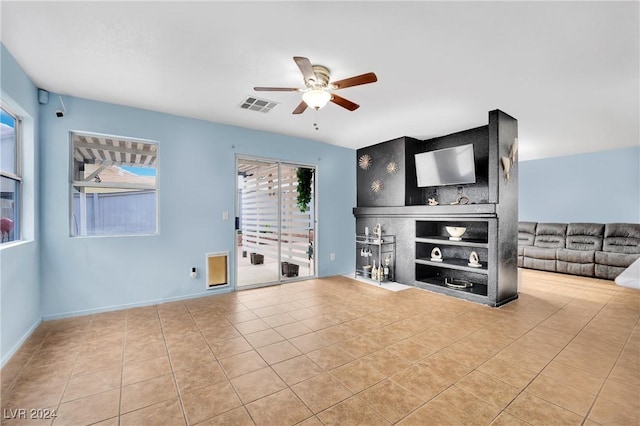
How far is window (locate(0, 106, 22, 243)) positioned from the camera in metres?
2.64

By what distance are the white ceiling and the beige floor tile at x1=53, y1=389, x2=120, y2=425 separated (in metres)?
2.66

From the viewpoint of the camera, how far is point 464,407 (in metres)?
1.84

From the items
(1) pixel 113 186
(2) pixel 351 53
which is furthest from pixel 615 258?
(1) pixel 113 186

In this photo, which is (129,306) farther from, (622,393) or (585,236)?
(585,236)

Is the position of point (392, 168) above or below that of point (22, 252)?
above

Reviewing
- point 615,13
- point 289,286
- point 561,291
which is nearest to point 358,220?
point 289,286

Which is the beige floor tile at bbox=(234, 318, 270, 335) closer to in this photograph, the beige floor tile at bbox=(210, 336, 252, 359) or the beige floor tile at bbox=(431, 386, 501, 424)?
the beige floor tile at bbox=(210, 336, 252, 359)

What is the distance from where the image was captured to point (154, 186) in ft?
13.0

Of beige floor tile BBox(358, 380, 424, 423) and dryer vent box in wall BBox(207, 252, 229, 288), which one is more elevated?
dryer vent box in wall BBox(207, 252, 229, 288)

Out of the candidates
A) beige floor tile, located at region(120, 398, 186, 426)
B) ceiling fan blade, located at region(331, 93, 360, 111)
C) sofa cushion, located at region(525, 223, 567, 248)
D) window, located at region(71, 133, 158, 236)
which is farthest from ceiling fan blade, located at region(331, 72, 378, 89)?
sofa cushion, located at region(525, 223, 567, 248)

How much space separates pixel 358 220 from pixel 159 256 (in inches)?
148

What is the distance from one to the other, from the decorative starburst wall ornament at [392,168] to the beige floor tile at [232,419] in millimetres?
4470

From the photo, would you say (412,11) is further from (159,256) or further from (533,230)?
(533,230)

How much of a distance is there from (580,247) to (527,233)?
0.97 m
